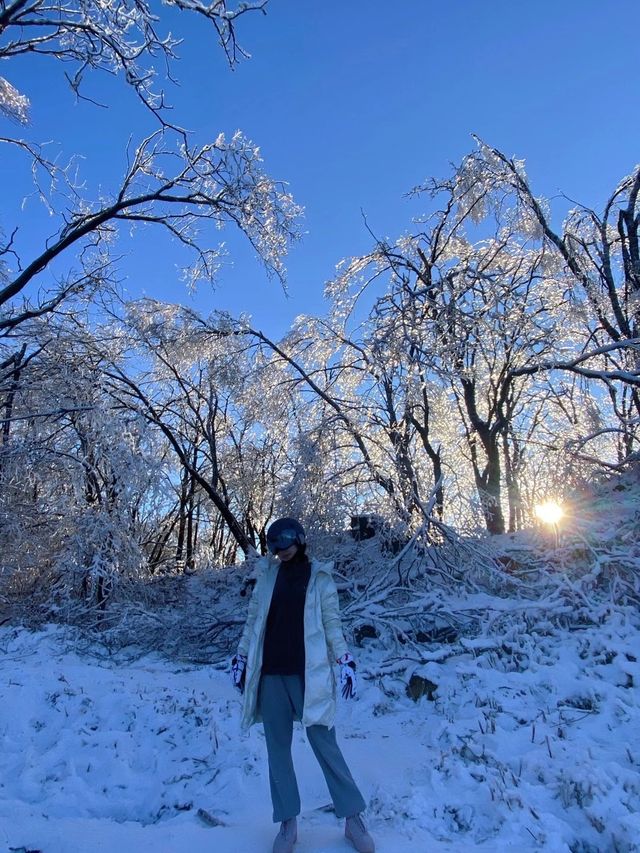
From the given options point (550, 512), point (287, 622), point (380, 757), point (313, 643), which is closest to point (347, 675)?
point (313, 643)

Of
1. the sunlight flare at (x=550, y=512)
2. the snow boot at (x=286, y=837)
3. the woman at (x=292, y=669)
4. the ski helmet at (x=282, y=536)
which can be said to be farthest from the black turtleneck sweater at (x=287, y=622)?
the sunlight flare at (x=550, y=512)

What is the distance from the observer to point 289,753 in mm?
3010

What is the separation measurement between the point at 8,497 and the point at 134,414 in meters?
2.36

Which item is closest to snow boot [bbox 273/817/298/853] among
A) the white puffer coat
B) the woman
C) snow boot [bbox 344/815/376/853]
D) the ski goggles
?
the woman

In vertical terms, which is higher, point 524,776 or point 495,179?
point 495,179

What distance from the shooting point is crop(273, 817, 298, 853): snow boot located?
2746 mm

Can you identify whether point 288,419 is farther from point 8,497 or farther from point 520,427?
point 520,427

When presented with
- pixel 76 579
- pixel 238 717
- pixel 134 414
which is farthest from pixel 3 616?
pixel 238 717

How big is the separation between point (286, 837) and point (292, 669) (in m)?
0.77

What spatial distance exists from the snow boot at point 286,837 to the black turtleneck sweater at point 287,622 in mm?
699

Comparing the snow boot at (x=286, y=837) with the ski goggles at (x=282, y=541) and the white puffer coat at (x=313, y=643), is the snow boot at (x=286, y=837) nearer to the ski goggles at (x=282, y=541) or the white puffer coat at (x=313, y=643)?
the white puffer coat at (x=313, y=643)

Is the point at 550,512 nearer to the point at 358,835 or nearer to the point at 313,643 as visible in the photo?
the point at 313,643

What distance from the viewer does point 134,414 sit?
902 cm

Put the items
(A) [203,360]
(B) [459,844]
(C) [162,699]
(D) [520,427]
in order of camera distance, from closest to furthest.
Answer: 1. (B) [459,844]
2. (C) [162,699]
3. (A) [203,360]
4. (D) [520,427]
